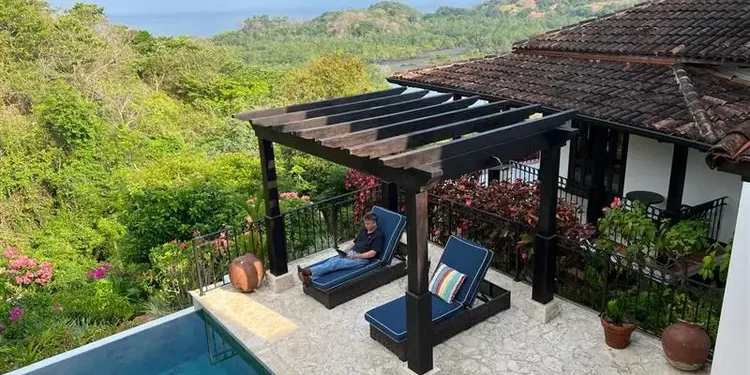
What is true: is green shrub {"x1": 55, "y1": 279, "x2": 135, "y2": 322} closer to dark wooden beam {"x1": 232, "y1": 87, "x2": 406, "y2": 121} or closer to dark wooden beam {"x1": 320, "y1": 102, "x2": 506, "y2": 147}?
dark wooden beam {"x1": 232, "y1": 87, "x2": 406, "y2": 121}

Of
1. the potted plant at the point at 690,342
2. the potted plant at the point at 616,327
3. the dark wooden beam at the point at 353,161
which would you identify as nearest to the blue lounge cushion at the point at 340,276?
the dark wooden beam at the point at 353,161

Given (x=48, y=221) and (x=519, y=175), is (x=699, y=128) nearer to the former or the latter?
(x=519, y=175)

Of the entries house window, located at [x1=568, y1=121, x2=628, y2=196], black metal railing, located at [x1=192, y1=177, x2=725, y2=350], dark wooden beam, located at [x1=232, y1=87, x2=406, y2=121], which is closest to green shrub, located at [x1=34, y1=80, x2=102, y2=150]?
black metal railing, located at [x1=192, y1=177, x2=725, y2=350]

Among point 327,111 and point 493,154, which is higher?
Result: point 327,111

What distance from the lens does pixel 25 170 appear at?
15734mm

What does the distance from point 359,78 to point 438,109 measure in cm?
1651

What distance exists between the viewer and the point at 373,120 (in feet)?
22.4

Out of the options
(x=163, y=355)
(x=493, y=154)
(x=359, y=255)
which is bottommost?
(x=163, y=355)

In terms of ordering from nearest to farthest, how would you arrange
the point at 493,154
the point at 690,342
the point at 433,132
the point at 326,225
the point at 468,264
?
the point at 690,342 → the point at 493,154 → the point at 433,132 → the point at 468,264 → the point at 326,225

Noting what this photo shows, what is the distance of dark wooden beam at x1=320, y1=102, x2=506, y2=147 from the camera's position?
19.8 ft

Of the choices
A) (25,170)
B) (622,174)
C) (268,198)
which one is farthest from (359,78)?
(268,198)

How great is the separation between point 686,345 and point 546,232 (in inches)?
78.6

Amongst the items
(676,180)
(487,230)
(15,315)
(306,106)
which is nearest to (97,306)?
(15,315)

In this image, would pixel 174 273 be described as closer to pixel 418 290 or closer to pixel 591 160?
pixel 418 290
